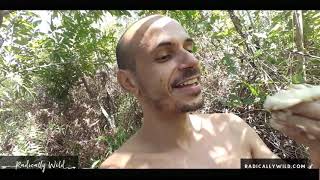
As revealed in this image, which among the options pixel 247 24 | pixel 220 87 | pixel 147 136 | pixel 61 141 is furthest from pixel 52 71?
pixel 247 24

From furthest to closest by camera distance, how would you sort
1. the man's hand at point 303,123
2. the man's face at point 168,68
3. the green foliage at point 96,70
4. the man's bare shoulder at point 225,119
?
the green foliage at point 96,70 < the man's bare shoulder at point 225,119 < the man's face at point 168,68 < the man's hand at point 303,123

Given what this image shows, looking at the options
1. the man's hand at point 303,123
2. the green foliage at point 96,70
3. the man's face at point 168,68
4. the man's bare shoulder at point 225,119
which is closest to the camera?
the man's hand at point 303,123

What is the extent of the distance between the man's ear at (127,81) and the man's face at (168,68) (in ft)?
0.10

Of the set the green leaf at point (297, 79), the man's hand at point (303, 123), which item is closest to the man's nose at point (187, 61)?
the green leaf at point (297, 79)

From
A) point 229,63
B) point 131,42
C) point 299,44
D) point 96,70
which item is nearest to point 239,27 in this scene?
point 229,63

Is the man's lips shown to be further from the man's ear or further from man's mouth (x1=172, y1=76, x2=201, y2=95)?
the man's ear

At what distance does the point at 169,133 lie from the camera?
6.13 ft

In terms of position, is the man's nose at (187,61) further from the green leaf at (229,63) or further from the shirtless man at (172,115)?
the green leaf at (229,63)

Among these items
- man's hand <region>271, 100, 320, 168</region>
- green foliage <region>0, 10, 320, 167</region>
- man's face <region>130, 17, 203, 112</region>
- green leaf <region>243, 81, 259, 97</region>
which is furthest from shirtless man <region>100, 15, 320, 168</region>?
man's hand <region>271, 100, 320, 168</region>

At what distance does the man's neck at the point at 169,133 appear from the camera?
1852 mm

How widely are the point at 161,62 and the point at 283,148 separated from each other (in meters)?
0.75

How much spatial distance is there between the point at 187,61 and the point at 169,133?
322 mm
